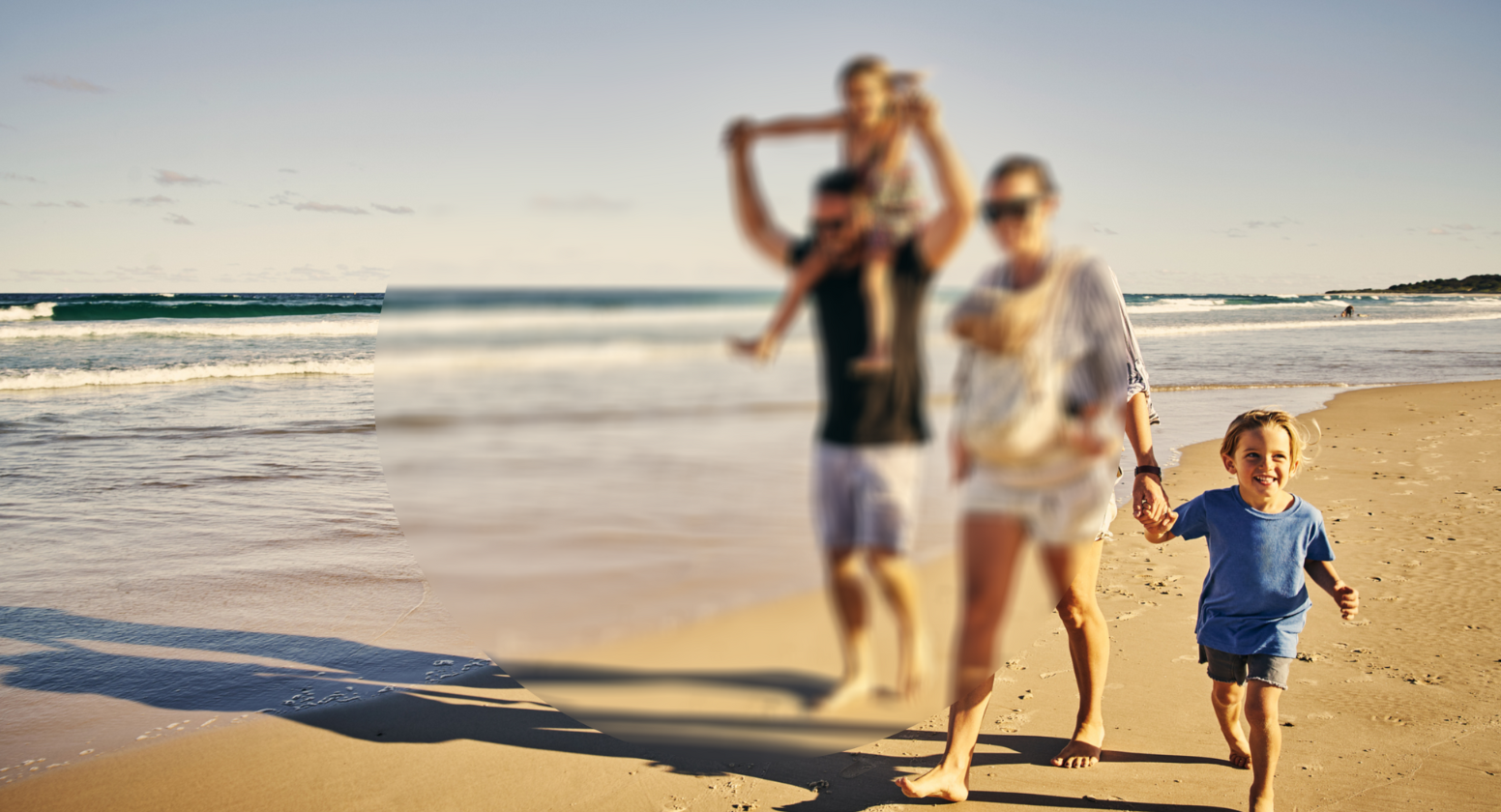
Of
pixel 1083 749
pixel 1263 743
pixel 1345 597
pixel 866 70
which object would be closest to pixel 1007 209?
A: pixel 866 70

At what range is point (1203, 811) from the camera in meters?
3.53

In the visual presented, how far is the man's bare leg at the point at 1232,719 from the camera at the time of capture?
3725mm

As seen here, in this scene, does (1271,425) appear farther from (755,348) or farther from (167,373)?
(167,373)

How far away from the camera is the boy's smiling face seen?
3543 mm

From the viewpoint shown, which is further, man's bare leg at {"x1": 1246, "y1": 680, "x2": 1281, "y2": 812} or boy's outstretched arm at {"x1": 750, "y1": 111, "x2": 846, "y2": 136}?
man's bare leg at {"x1": 1246, "y1": 680, "x2": 1281, "y2": 812}

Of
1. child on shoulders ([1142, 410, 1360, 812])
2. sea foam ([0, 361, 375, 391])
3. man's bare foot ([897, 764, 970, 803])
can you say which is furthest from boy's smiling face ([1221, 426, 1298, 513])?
sea foam ([0, 361, 375, 391])

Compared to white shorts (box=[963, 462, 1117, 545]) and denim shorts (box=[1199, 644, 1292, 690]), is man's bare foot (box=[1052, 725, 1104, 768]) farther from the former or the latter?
white shorts (box=[963, 462, 1117, 545])

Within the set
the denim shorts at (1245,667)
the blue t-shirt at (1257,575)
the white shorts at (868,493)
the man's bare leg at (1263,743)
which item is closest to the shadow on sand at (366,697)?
the man's bare leg at (1263,743)

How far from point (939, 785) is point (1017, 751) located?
25.5 inches

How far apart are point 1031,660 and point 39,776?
14.8 ft

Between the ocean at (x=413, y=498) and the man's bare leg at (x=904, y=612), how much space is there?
5cm

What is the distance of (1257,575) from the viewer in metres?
3.52

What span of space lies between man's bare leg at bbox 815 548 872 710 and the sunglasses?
44cm

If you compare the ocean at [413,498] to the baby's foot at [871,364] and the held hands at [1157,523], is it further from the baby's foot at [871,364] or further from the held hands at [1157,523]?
the held hands at [1157,523]
